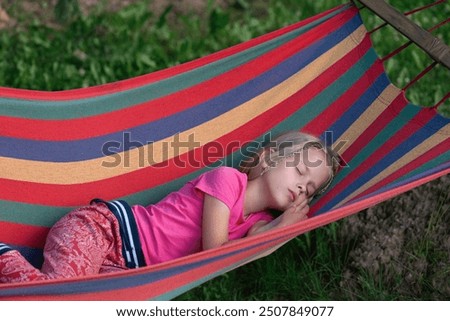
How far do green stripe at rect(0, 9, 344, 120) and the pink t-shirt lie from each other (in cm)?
34

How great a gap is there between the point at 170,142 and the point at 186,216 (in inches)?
12.1

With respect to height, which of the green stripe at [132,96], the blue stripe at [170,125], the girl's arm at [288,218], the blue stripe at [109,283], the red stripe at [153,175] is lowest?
the girl's arm at [288,218]

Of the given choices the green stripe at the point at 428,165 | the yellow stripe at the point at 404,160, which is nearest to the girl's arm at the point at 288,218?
the yellow stripe at the point at 404,160

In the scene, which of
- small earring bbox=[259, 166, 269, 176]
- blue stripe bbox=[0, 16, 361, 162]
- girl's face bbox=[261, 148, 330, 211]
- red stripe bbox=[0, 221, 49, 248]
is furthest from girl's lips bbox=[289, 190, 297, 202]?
red stripe bbox=[0, 221, 49, 248]

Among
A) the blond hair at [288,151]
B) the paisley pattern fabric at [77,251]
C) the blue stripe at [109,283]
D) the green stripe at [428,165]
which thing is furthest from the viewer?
the blond hair at [288,151]

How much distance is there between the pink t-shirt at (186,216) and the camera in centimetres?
248

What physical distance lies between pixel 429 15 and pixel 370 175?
224 cm

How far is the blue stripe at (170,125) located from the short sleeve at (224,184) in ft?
0.88

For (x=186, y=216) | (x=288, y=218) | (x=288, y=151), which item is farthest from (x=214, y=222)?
(x=288, y=151)

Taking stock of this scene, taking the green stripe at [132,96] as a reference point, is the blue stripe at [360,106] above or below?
below

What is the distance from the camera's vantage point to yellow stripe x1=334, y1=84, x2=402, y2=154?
2.73m

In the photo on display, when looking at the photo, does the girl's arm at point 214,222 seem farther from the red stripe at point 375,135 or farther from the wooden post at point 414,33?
the wooden post at point 414,33
